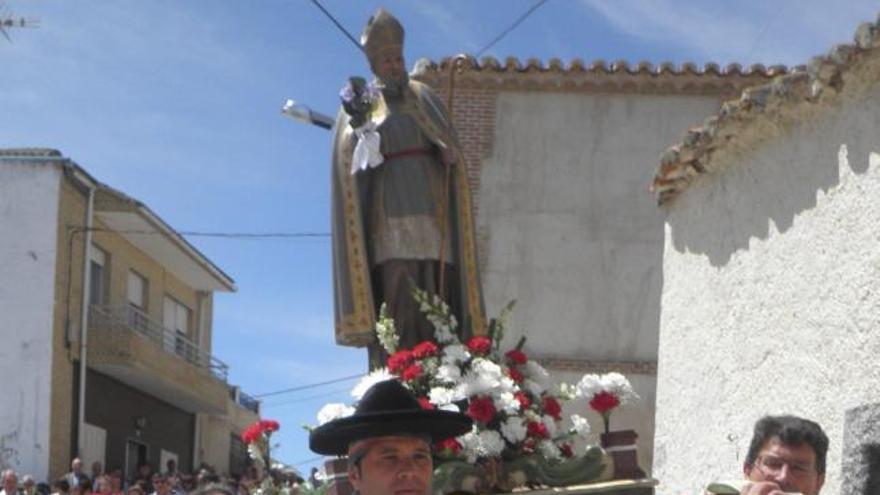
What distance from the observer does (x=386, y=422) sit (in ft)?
14.9

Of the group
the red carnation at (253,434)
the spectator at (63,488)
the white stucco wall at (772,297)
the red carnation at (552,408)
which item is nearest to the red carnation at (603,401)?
the red carnation at (552,408)

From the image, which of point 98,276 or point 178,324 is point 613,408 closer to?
point 98,276

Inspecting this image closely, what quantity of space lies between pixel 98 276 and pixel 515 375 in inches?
871

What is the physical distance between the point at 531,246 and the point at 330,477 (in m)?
11.5

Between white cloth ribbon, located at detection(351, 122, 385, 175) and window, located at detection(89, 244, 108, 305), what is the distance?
804 inches

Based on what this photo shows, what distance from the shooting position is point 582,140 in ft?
58.2

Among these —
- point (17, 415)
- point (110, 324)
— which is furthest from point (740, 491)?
point (110, 324)

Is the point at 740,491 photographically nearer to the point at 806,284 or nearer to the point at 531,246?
the point at 806,284

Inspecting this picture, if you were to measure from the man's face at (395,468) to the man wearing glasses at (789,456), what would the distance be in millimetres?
861

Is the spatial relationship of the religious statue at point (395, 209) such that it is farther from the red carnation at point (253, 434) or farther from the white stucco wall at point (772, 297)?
the white stucco wall at point (772, 297)

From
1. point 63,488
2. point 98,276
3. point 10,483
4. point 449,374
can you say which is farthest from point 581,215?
point 98,276

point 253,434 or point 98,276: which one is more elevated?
point 98,276

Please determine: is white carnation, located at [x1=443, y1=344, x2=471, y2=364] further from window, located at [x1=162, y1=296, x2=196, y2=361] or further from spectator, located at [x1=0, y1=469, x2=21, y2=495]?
window, located at [x1=162, y1=296, x2=196, y2=361]

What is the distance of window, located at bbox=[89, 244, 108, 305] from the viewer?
89.9 feet
